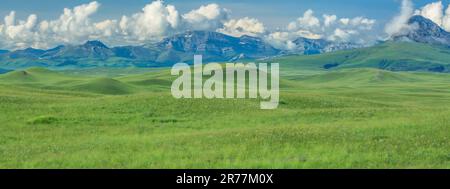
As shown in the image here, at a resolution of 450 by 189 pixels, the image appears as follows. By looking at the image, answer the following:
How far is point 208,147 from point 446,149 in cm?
1113

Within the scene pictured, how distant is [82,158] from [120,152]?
7.44 ft

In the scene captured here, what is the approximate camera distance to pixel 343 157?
22469 mm

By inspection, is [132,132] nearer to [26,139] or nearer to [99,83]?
[26,139]

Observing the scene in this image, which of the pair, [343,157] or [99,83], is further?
[99,83]

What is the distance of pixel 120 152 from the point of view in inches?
972

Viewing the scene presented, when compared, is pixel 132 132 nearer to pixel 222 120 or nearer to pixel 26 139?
pixel 26 139

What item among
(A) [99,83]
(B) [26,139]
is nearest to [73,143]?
(B) [26,139]

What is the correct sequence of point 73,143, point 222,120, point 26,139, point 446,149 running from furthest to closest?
point 222,120 < point 26,139 < point 73,143 < point 446,149

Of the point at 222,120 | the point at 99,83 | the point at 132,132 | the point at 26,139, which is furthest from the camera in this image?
the point at 99,83

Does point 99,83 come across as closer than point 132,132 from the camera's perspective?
No

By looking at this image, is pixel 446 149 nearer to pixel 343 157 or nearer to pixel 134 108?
pixel 343 157

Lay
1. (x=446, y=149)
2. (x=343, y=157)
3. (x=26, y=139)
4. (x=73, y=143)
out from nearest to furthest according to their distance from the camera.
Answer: (x=343, y=157) < (x=446, y=149) < (x=73, y=143) < (x=26, y=139)
